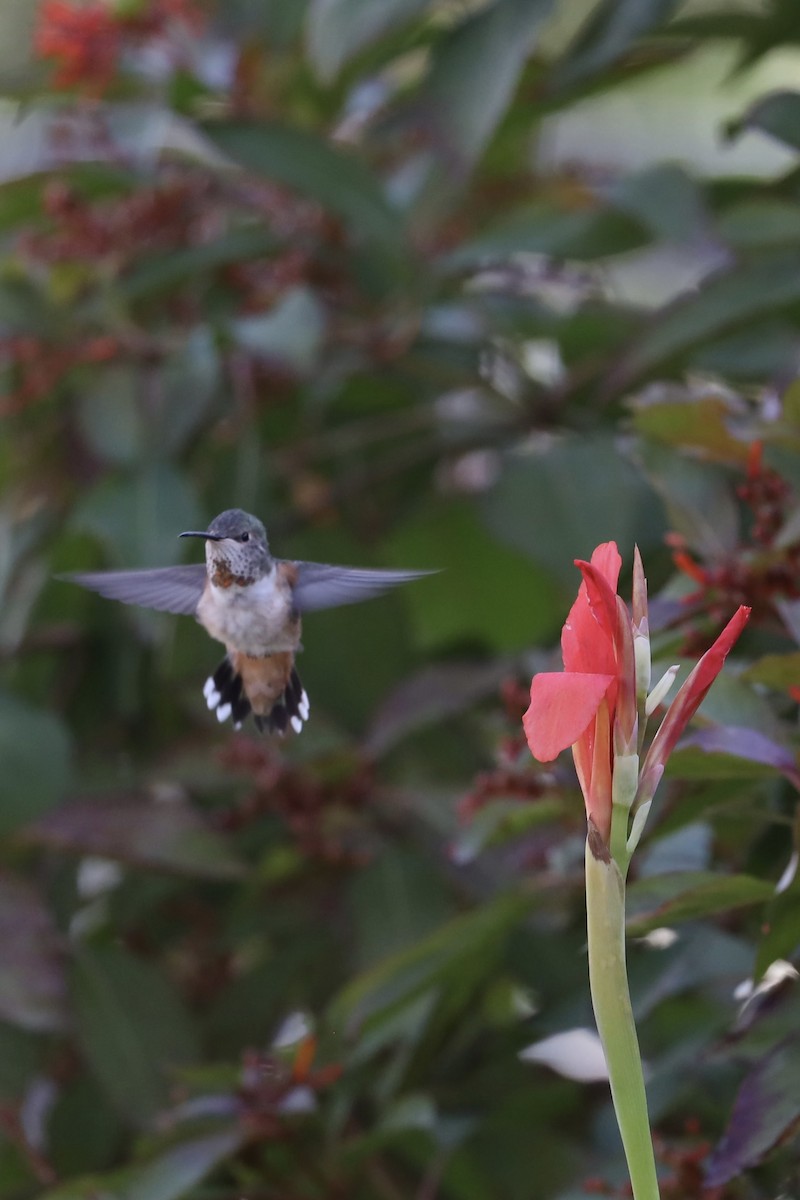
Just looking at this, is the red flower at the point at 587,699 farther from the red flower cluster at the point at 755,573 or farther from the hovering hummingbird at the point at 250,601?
the hovering hummingbird at the point at 250,601

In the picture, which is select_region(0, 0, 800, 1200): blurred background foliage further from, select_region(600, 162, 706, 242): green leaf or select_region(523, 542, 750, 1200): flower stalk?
select_region(523, 542, 750, 1200): flower stalk

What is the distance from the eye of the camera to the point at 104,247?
4.10 feet

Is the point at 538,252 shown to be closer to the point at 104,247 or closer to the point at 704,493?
the point at 104,247

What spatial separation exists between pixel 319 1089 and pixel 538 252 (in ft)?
2.24

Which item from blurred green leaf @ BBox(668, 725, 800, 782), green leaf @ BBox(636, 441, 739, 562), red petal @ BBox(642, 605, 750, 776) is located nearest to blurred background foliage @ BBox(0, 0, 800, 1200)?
green leaf @ BBox(636, 441, 739, 562)

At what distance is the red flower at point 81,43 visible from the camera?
1.31 m

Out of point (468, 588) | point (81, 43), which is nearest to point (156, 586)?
point (468, 588)

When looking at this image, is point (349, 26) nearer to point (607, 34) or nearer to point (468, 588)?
point (607, 34)

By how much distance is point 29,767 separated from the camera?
41.4 inches

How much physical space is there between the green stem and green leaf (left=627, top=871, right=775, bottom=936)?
0.18 metres

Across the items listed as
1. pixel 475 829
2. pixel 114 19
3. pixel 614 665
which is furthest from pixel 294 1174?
pixel 114 19

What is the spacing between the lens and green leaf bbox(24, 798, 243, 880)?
3.31ft

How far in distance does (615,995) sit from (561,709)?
0.09m

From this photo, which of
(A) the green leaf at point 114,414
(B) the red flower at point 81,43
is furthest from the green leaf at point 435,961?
(B) the red flower at point 81,43
